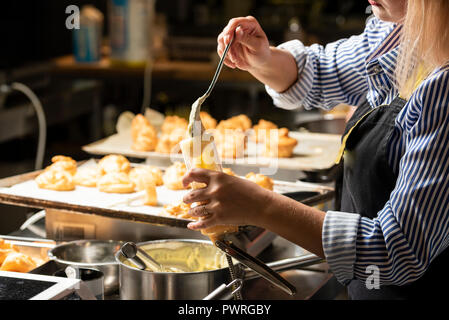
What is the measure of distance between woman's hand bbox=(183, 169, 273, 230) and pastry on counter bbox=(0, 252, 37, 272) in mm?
550

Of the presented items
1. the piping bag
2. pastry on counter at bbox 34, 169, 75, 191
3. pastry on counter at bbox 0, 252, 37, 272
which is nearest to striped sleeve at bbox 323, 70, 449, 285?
the piping bag

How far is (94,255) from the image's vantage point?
167cm

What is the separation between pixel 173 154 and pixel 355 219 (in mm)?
1333

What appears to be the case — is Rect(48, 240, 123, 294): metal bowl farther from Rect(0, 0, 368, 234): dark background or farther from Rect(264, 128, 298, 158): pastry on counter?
Rect(0, 0, 368, 234): dark background

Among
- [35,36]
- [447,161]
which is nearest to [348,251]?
[447,161]

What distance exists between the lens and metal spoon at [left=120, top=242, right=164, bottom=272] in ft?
4.74

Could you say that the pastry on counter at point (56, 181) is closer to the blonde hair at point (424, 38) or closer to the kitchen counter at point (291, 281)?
the kitchen counter at point (291, 281)

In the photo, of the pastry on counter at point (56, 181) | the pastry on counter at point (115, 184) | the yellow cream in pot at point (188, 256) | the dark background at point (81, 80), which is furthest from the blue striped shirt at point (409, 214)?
the dark background at point (81, 80)

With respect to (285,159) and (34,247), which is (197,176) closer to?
(34,247)

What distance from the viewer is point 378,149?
4.44 feet

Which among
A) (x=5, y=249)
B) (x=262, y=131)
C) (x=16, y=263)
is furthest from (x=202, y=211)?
(x=262, y=131)

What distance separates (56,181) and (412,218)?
119 cm

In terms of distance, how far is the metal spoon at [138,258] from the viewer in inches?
56.9
